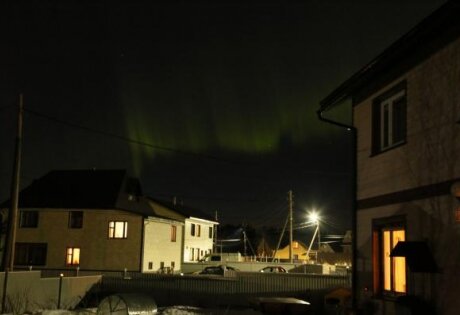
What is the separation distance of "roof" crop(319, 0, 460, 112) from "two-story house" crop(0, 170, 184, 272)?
27035mm

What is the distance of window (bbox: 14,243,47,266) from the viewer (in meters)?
39.7

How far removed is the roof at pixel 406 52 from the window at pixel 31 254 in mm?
30975

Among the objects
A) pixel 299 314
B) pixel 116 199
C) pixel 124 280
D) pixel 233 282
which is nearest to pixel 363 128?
pixel 299 314

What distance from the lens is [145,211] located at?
138 feet

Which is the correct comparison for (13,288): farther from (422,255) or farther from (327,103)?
(422,255)

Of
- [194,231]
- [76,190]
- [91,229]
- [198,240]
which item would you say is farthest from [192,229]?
[91,229]

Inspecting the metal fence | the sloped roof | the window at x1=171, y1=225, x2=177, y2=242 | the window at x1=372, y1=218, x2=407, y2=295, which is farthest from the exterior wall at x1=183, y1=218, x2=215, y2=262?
the window at x1=372, y1=218, x2=407, y2=295

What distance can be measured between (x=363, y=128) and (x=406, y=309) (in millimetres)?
4669

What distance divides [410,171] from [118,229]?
30931mm

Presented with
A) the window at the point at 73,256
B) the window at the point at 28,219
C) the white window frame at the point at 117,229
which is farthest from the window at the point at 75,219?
the window at the point at 28,219

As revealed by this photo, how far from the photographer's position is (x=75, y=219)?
131ft

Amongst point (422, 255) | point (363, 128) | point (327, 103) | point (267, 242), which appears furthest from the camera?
point (267, 242)

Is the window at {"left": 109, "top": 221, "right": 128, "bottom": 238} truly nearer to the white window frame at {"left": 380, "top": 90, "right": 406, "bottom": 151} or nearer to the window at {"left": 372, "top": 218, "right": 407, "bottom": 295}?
the window at {"left": 372, "top": 218, "right": 407, "bottom": 295}

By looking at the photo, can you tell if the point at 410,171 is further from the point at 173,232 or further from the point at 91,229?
the point at 173,232
